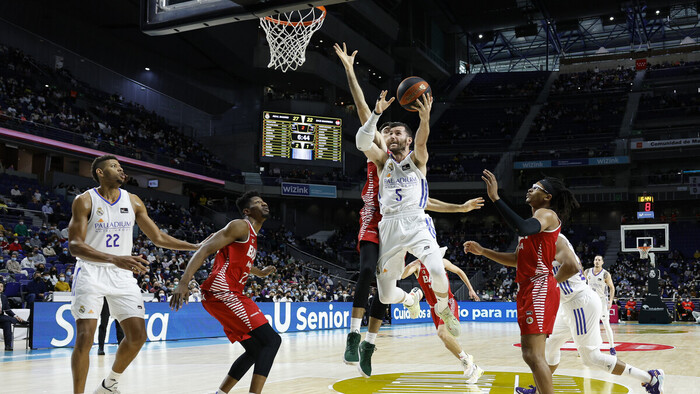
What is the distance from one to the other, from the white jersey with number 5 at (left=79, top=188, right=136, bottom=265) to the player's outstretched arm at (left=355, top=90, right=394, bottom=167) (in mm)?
2137

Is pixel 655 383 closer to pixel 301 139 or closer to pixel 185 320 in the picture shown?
pixel 185 320

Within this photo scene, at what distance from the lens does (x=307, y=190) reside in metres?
34.3

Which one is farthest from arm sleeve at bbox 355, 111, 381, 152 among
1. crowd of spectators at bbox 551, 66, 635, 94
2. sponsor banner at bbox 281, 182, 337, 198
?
crowd of spectators at bbox 551, 66, 635, 94

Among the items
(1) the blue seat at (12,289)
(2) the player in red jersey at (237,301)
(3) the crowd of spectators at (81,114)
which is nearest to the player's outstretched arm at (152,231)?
(2) the player in red jersey at (237,301)

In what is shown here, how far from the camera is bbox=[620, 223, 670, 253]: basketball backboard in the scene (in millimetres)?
23984

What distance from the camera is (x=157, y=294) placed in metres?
17.3

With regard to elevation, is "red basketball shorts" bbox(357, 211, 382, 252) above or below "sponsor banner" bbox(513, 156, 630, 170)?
below

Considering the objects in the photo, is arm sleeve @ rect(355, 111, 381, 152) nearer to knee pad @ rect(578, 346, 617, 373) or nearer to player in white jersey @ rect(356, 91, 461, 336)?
player in white jersey @ rect(356, 91, 461, 336)

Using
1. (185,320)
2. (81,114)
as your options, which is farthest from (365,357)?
(81,114)

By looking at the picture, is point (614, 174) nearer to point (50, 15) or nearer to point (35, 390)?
point (50, 15)

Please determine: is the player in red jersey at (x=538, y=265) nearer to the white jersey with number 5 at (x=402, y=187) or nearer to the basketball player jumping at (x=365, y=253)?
the white jersey with number 5 at (x=402, y=187)

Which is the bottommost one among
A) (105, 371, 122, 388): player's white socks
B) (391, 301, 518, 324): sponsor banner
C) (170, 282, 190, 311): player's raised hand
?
(391, 301, 518, 324): sponsor banner

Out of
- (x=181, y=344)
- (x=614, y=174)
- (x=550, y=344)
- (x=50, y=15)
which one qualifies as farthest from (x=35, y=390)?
(x=614, y=174)

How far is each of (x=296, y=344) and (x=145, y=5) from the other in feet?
26.1
